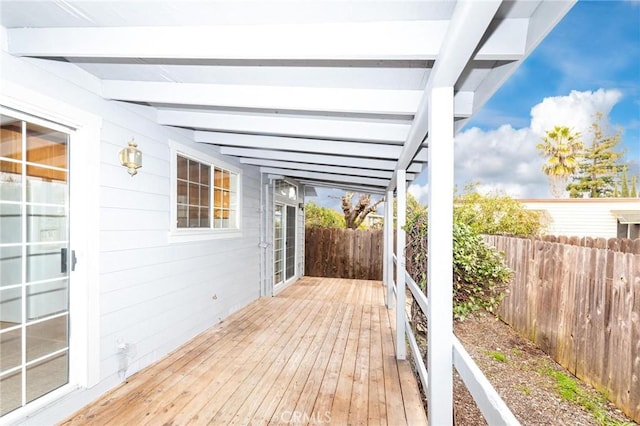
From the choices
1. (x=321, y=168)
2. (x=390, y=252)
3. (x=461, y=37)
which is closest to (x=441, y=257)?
(x=461, y=37)

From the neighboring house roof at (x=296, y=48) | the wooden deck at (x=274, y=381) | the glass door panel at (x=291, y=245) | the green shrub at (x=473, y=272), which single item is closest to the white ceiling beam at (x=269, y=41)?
the neighboring house roof at (x=296, y=48)

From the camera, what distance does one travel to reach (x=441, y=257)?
5.37 ft

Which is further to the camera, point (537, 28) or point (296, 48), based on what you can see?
point (296, 48)

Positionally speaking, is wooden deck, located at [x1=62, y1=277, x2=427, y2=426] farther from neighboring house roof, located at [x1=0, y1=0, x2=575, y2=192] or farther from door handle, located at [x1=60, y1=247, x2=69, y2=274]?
neighboring house roof, located at [x1=0, y1=0, x2=575, y2=192]

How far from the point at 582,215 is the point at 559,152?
4452 millimetres

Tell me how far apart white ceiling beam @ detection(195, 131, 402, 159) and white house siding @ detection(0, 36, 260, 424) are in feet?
1.33

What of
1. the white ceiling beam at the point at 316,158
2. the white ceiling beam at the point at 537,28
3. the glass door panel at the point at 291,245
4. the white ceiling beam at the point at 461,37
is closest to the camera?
the white ceiling beam at the point at 461,37

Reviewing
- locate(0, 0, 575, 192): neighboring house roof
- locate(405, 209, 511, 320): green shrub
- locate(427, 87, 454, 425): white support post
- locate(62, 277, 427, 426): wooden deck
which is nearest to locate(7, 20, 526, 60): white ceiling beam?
locate(0, 0, 575, 192): neighboring house roof

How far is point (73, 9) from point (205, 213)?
9.77 ft

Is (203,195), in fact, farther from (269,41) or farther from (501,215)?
(501,215)

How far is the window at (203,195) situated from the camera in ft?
12.5

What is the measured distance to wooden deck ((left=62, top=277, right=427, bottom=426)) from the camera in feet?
7.73

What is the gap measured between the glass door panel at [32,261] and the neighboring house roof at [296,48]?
0.64 meters

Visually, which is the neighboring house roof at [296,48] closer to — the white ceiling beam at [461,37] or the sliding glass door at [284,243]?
the white ceiling beam at [461,37]
